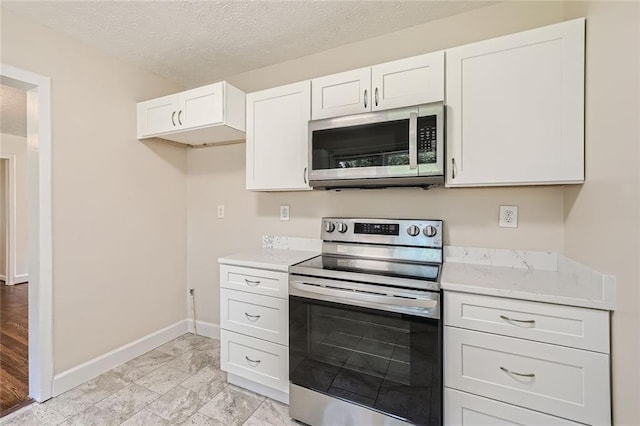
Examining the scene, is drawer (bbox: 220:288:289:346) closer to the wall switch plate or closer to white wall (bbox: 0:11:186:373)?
the wall switch plate

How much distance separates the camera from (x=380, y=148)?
1.67 m

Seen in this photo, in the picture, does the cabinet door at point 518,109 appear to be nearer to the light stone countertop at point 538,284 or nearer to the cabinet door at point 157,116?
the light stone countertop at point 538,284

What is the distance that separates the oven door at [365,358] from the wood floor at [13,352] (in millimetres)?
1786

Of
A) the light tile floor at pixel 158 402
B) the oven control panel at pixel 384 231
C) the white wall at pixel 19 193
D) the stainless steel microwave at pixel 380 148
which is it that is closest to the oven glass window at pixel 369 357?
the light tile floor at pixel 158 402


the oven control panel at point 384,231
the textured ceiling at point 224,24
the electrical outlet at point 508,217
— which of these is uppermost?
the textured ceiling at point 224,24

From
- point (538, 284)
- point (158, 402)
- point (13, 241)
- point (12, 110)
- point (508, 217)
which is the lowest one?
point (158, 402)

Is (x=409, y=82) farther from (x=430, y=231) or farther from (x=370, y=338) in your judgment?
(x=370, y=338)

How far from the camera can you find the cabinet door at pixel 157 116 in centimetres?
224

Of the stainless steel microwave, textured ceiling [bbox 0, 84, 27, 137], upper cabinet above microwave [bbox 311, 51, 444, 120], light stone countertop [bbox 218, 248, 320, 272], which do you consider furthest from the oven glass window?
textured ceiling [bbox 0, 84, 27, 137]

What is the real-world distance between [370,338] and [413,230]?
2.41 feet

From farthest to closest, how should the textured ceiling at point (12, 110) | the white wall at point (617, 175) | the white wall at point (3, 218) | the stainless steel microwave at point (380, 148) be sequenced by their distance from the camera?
the white wall at point (3, 218) → the textured ceiling at point (12, 110) → the stainless steel microwave at point (380, 148) → the white wall at point (617, 175)

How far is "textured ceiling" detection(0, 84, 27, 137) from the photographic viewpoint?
2.71 m

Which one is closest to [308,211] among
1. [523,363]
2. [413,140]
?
[413,140]

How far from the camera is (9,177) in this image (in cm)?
448
